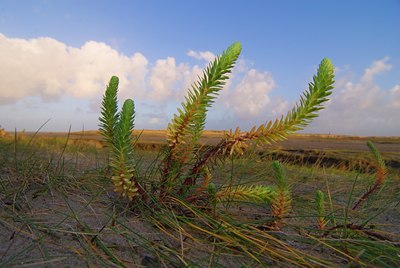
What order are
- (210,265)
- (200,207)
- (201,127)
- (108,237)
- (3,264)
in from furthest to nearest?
(201,127) < (200,207) < (108,237) < (210,265) < (3,264)

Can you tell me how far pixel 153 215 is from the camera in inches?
65.8

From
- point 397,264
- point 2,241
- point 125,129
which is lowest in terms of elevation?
point 397,264

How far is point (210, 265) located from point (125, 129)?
2.18 ft

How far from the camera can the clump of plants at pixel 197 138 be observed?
1515 millimetres

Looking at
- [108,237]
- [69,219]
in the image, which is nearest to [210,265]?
[108,237]

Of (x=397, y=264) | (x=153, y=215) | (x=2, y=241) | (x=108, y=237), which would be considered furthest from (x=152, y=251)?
(x=397, y=264)

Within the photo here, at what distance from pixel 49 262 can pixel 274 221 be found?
1.01 m

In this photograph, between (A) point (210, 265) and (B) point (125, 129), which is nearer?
(A) point (210, 265)

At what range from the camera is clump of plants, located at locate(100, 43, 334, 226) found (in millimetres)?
1515

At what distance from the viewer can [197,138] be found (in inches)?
70.2

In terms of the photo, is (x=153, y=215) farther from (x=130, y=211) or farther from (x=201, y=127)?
(x=201, y=127)

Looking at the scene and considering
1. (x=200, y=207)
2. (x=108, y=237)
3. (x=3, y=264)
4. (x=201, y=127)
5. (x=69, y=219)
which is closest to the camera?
(x=3, y=264)

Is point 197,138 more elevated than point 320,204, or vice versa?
point 197,138

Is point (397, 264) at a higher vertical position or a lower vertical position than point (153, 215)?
lower
